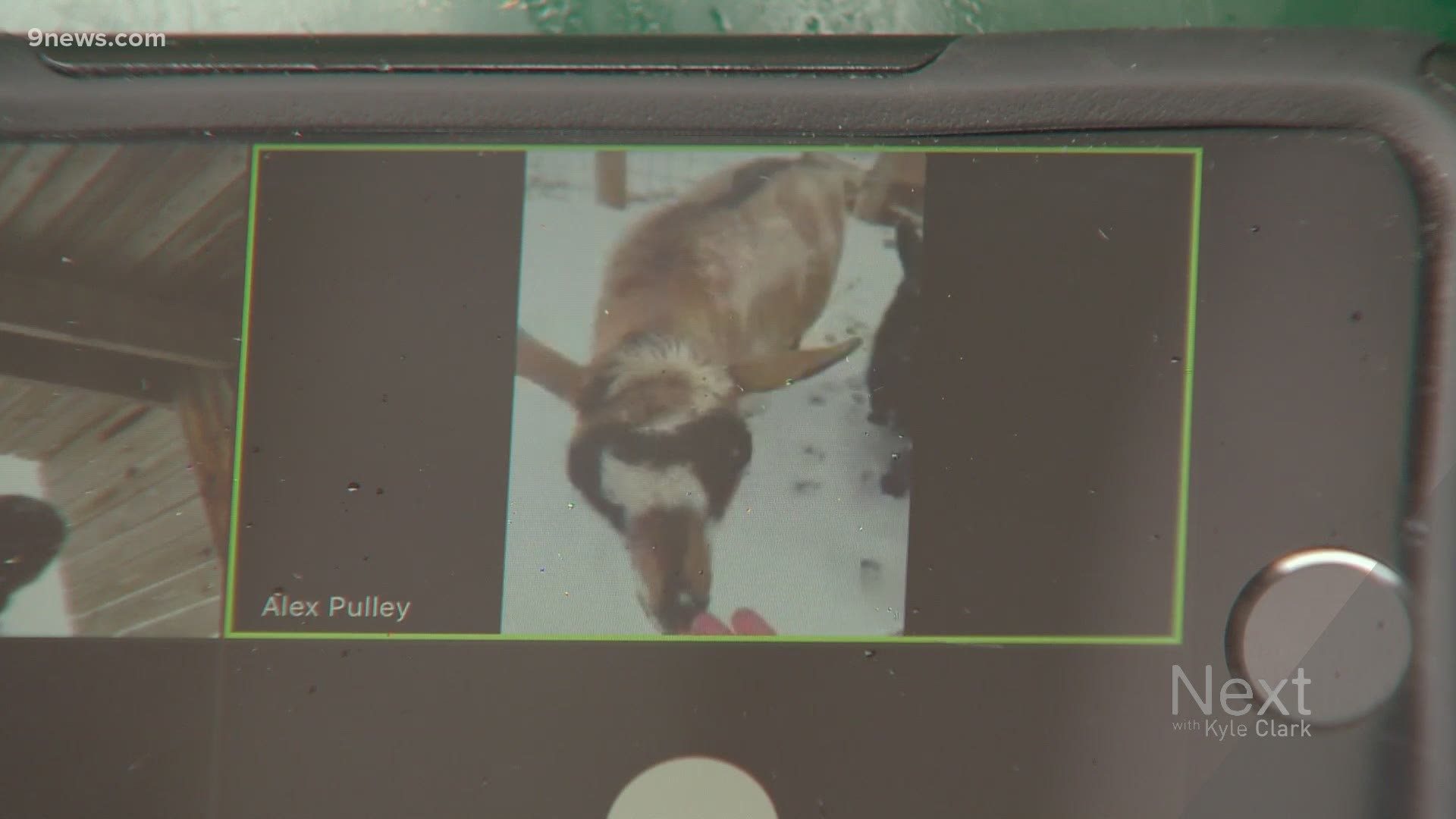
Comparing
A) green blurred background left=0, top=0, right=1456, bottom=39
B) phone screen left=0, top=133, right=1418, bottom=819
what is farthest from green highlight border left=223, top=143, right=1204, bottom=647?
green blurred background left=0, top=0, right=1456, bottom=39

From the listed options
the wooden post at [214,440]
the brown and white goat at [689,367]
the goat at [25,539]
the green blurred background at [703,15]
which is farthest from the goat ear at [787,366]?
the goat at [25,539]

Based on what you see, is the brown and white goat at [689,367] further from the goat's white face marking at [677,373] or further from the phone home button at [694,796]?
the phone home button at [694,796]

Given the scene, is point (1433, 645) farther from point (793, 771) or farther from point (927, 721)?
point (793, 771)

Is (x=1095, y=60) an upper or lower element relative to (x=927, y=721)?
upper

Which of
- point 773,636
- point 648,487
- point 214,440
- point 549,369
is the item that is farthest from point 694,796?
point 214,440

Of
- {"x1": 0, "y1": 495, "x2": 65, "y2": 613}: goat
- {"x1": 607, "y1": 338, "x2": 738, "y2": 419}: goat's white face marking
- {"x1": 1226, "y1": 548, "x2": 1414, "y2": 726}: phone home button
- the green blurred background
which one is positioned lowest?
{"x1": 1226, "y1": 548, "x2": 1414, "y2": 726}: phone home button

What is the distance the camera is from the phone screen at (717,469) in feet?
2.04

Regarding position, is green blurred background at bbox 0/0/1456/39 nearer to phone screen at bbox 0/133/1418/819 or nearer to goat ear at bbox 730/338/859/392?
phone screen at bbox 0/133/1418/819

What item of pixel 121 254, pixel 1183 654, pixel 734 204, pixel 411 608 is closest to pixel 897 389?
pixel 734 204

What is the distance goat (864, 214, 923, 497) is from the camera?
631mm

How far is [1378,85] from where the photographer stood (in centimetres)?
61

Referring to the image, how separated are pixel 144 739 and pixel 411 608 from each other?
22 centimetres

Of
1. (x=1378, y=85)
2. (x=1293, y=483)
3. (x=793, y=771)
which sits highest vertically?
(x=1378, y=85)

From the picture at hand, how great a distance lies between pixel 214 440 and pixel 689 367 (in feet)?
1.20
